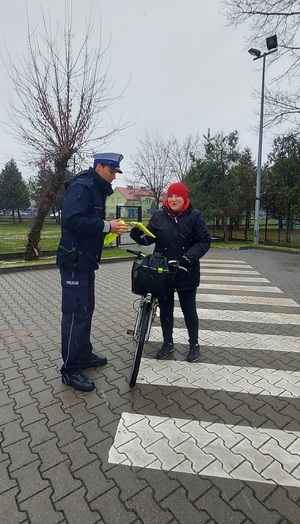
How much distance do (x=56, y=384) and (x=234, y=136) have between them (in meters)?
15.8

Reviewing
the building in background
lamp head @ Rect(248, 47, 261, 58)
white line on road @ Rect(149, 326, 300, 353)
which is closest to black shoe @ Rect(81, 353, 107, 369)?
white line on road @ Rect(149, 326, 300, 353)

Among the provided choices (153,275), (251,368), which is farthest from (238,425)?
(153,275)

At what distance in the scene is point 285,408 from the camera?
2482 millimetres

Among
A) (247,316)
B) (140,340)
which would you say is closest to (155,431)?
(140,340)

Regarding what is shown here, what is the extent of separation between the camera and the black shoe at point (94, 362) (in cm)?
304

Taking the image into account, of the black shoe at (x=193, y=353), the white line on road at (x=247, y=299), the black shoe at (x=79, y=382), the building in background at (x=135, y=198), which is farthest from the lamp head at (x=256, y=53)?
the building in background at (x=135, y=198)

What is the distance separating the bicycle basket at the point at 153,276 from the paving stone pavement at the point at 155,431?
2.97 ft

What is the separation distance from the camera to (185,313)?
3.25 m

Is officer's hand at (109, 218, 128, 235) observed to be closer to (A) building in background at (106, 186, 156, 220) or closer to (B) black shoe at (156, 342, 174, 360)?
(B) black shoe at (156, 342, 174, 360)

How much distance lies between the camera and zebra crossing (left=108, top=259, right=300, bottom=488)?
6.32 ft

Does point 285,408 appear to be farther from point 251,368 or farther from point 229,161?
point 229,161

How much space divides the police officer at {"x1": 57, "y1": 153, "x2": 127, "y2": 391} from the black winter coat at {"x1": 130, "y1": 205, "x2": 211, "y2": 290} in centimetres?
55

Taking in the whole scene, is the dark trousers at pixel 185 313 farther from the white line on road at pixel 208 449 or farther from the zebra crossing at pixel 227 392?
the white line on road at pixel 208 449

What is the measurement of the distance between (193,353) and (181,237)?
1299 mm
